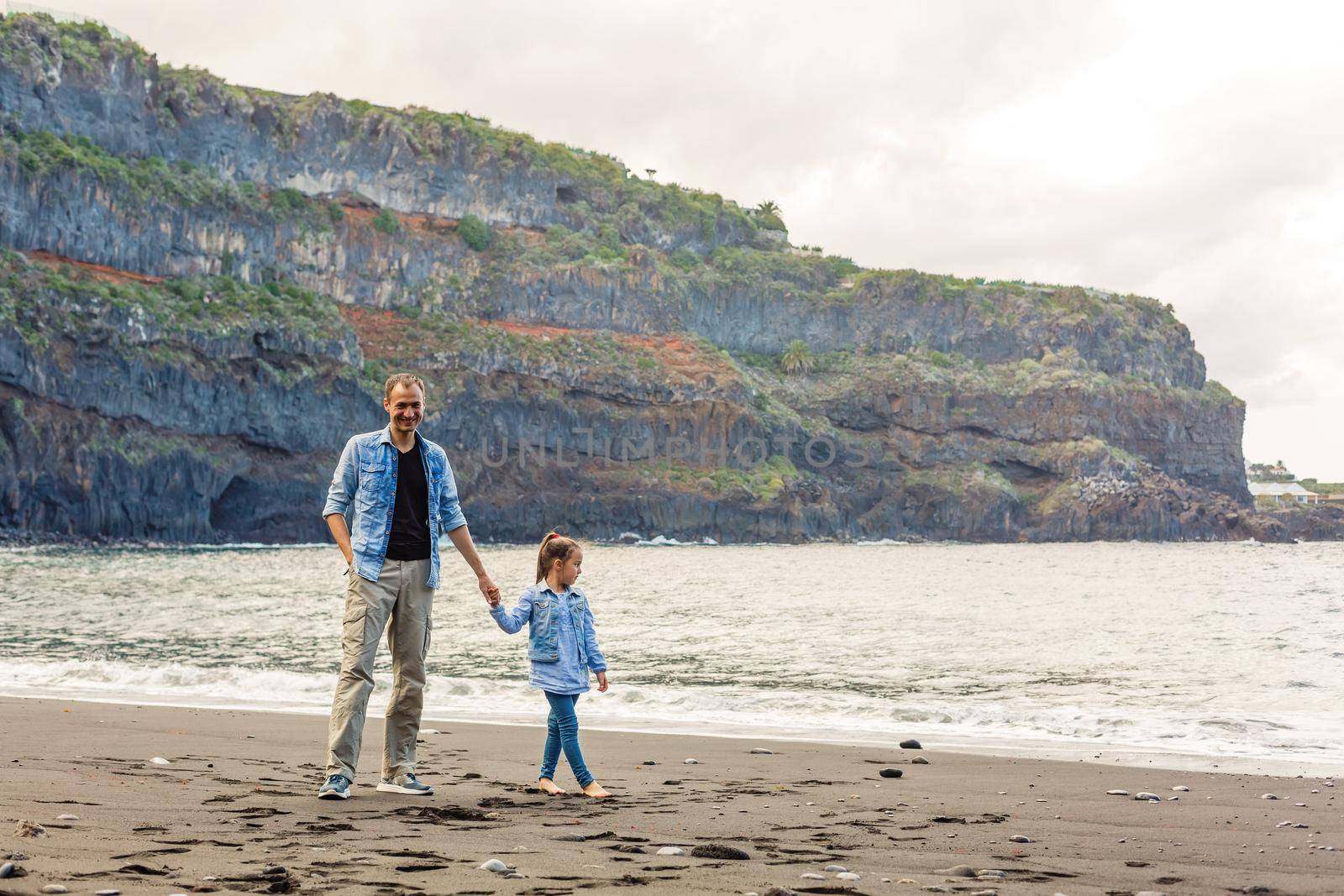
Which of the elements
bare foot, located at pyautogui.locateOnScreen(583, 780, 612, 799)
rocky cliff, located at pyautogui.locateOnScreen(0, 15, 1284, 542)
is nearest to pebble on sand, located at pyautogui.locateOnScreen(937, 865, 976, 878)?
bare foot, located at pyautogui.locateOnScreen(583, 780, 612, 799)

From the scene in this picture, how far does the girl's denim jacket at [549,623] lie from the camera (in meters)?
7.06

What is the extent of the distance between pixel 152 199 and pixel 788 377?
74.9m

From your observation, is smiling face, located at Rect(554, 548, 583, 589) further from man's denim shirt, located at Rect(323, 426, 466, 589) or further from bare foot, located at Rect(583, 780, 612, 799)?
bare foot, located at Rect(583, 780, 612, 799)

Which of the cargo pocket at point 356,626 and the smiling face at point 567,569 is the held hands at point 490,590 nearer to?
the smiling face at point 567,569

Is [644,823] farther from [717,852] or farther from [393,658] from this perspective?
[393,658]

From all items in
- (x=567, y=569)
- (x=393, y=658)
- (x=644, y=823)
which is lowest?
(x=644, y=823)

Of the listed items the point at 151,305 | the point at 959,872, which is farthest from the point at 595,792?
the point at 151,305

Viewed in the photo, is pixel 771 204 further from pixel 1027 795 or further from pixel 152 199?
pixel 1027 795

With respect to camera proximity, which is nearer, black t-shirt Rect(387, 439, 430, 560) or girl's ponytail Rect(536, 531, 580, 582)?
black t-shirt Rect(387, 439, 430, 560)

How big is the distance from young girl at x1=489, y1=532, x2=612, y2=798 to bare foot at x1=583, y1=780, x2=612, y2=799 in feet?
0.27

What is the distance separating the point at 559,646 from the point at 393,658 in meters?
0.94

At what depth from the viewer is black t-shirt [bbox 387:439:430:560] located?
22.1 feet

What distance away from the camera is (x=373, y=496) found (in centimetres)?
672

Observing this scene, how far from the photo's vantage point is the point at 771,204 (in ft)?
590
